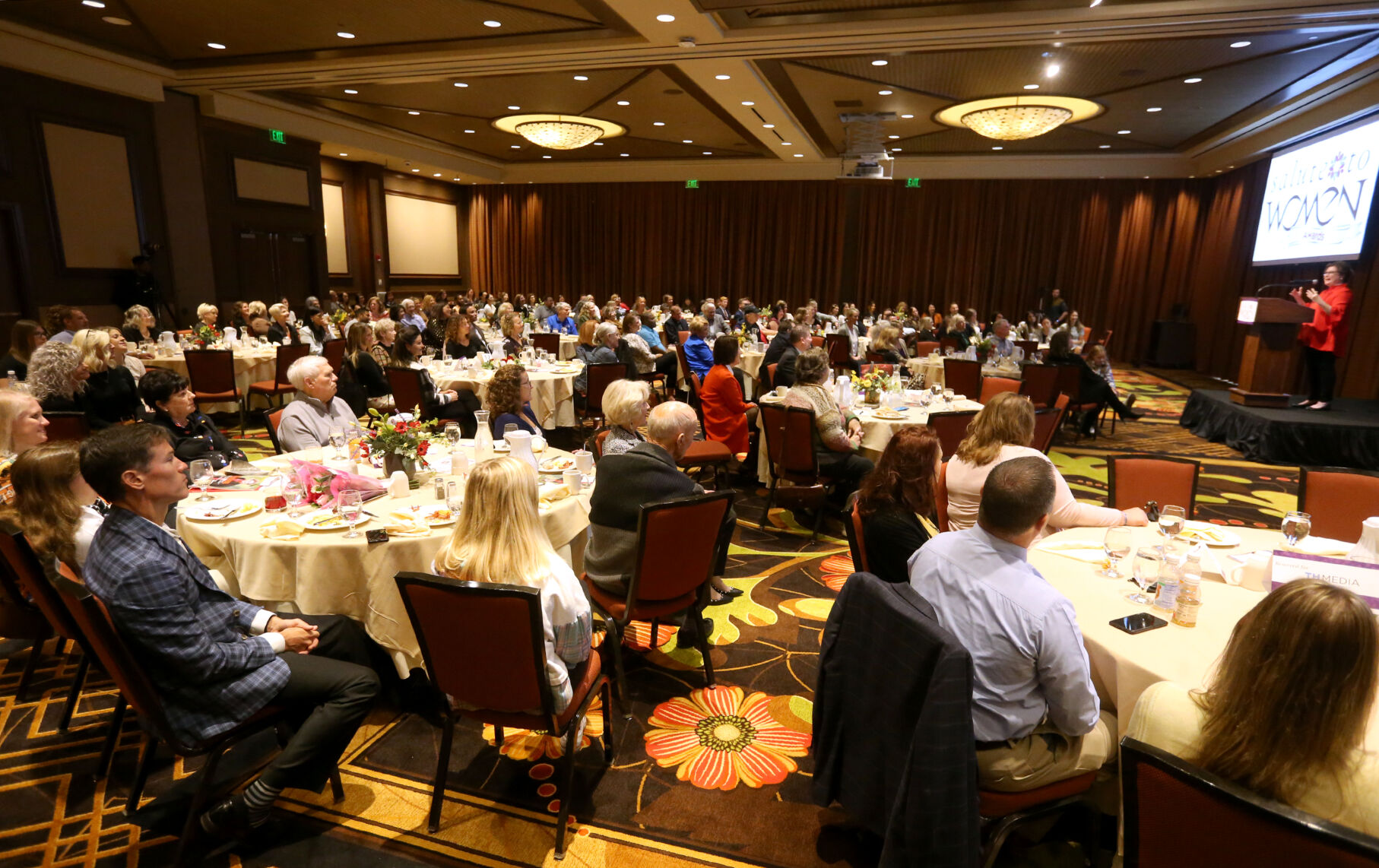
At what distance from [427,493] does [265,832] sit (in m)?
1.42

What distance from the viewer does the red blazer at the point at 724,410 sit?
5.64 m

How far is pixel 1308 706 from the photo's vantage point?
1.25 metres

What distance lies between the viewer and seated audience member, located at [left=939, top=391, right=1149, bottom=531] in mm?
3066

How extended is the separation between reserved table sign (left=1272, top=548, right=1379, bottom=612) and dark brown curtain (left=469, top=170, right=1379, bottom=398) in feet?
35.6

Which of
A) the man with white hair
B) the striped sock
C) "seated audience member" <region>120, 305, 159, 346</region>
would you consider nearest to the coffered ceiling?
"seated audience member" <region>120, 305, 159, 346</region>

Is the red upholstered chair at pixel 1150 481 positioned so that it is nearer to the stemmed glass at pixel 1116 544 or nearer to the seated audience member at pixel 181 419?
the stemmed glass at pixel 1116 544

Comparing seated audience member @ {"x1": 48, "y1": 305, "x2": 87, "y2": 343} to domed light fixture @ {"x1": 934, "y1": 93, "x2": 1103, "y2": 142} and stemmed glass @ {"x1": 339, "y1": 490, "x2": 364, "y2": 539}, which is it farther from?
domed light fixture @ {"x1": 934, "y1": 93, "x2": 1103, "y2": 142}

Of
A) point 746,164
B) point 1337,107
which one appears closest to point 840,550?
point 1337,107

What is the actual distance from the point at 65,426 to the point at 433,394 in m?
2.45

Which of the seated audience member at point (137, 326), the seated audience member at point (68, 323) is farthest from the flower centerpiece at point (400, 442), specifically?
the seated audience member at point (137, 326)

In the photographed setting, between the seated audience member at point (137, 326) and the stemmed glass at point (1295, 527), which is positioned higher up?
the seated audience member at point (137, 326)

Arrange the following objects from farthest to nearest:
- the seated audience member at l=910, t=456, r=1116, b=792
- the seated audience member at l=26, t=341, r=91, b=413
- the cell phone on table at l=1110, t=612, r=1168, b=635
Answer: the seated audience member at l=26, t=341, r=91, b=413, the cell phone on table at l=1110, t=612, r=1168, b=635, the seated audience member at l=910, t=456, r=1116, b=792

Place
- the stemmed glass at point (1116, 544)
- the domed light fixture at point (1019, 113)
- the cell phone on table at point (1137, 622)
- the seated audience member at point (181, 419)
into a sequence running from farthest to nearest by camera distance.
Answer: the domed light fixture at point (1019, 113)
the seated audience member at point (181, 419)
the stemmed glass at point (1116, 544)
the cell phone on table at point (1137, 622)

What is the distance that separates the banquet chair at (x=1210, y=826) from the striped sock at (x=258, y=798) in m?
2.35
